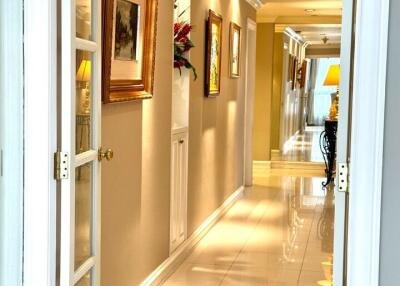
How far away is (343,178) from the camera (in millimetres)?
1896

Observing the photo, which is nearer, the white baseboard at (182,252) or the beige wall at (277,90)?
the white baseboard at (182,252)

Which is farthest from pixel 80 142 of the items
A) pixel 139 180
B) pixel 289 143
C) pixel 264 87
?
pixel 289 143

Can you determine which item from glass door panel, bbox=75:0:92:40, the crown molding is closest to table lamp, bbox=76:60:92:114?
glass door panel, bbox=75:0:92:40

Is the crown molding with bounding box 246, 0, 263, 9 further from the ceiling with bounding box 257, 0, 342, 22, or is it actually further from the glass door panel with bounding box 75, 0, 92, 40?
the glass door panel with bounding box 75, 0, 92, 40

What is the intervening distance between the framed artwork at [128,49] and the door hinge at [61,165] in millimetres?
1007

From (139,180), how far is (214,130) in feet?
7.89

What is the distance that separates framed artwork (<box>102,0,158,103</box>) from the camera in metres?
3.05

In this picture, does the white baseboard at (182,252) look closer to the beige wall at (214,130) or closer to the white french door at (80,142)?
the beige wall at (214,130)

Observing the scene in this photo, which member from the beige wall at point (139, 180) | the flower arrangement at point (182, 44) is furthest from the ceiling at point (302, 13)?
the beige wall at point (139, 180)

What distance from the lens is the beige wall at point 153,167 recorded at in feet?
10.8

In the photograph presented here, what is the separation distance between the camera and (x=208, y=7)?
5449 millimetres

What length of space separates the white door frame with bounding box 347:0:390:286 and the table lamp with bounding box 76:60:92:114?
1.12 metres

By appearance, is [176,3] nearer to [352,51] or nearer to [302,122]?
[352,51]

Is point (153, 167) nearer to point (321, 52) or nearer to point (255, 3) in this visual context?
point (255, 3)
